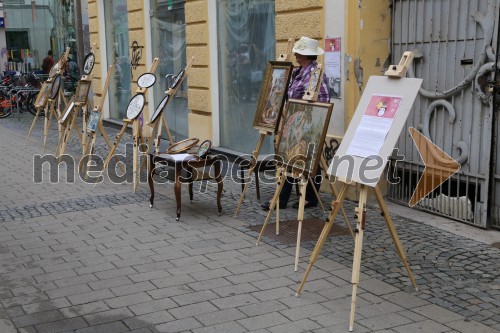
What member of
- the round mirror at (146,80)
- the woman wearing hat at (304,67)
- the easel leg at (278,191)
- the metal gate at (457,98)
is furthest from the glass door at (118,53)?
the easel leg at (278,191)

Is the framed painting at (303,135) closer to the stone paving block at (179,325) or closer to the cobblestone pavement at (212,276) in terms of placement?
the cobblestone pavement at (212,276)

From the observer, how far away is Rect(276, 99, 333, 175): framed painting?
17.5 ft

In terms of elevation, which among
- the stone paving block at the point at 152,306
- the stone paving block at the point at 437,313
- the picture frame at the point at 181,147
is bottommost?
the stone paving block at the point at 152,306

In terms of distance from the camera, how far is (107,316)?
457 cm

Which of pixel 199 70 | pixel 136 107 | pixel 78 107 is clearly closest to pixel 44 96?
pixel 78 107

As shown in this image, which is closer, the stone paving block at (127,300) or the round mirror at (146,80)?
the stone paving block at (127,300)

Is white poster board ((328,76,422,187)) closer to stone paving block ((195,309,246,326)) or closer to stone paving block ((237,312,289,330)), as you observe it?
stone paving block ((237,312,289,330))

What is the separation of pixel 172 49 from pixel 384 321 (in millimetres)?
9137

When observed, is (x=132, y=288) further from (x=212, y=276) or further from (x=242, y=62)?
(x=242, y=62)

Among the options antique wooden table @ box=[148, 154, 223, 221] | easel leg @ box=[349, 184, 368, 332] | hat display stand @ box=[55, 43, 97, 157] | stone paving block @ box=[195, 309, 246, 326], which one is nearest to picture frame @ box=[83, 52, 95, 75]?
hat display stand @ box=[55, 43, 97, 157]

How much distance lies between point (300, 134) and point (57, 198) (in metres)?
4.01

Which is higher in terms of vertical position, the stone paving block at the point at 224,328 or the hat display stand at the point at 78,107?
the hat display stand at the point at 78,107

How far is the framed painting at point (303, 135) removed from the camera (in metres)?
5.33

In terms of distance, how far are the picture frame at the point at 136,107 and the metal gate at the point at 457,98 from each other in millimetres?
3255
